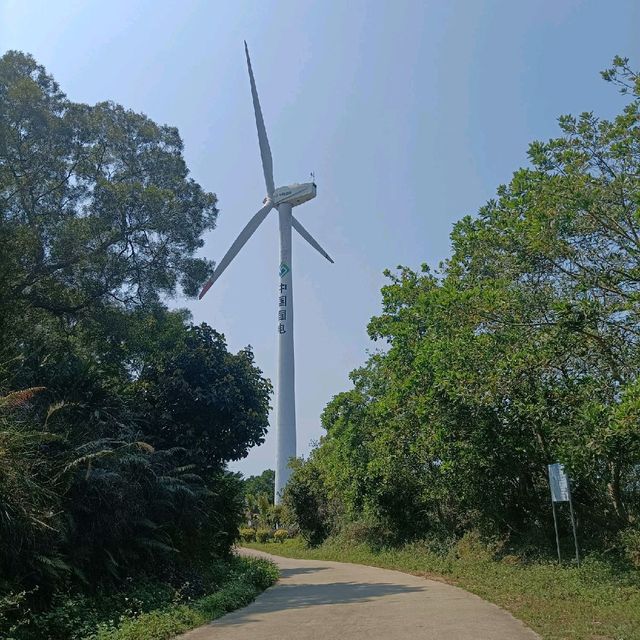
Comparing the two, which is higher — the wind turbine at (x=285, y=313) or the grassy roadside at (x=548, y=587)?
the wind turbine at (x=285, y=313)

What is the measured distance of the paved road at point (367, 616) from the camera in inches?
350

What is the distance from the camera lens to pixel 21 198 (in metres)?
17.7

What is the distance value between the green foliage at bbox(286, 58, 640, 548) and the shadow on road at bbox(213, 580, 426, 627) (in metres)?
4.30

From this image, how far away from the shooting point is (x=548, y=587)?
44.7 feet

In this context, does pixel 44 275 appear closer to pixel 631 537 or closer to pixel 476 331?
pixel 476 331

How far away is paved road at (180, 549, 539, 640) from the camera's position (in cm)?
889

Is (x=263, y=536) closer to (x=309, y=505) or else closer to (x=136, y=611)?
(x=309, y=505)

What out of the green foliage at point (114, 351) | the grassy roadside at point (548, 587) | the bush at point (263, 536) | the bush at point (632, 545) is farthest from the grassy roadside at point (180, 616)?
the bush at point (263, 536)

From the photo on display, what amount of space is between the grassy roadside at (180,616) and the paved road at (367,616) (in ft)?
0.75

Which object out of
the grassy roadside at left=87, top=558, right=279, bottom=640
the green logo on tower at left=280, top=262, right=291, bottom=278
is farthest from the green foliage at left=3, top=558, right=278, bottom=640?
the green logo on tower at left=280, top=262, right=291, bottom=278

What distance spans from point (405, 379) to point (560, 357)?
6117 millimetres

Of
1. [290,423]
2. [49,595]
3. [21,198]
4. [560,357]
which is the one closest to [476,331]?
[560,357]

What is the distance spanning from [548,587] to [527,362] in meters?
4.59

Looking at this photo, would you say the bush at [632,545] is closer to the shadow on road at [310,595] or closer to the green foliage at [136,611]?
the shadow on road at [310,595]
